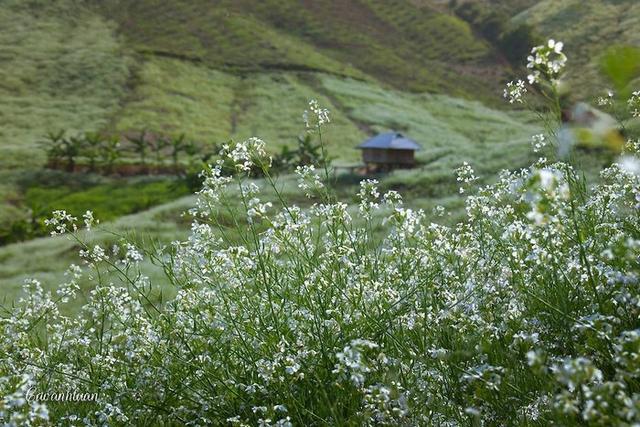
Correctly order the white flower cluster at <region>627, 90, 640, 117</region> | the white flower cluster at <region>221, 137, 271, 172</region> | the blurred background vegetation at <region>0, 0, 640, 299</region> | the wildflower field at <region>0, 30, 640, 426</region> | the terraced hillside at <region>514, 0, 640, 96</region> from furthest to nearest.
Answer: the terraced hillside at <region>514, 0, 640, 96</region> < the blurred background vegetation at <region>0, 0, 640, 299</region> < the white flower cluster at <region>627, 90, 640, 117</region> < the white flower cluster at <region>221, 137, 271, 172</region> < the wildflower field at <region>0, 30, 640, 426</region>

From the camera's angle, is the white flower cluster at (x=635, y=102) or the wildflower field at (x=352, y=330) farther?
the white flower cluster at (x=635, y=102)

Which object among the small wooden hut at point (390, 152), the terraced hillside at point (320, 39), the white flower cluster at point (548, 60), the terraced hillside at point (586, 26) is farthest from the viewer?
the terraced hillside at point (320, 39)

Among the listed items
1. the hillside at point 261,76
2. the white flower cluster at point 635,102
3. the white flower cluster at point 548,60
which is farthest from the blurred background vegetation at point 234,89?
the white flower cluster at point 548,60

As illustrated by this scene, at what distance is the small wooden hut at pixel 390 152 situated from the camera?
41531mm

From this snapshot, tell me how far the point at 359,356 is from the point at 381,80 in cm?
7744

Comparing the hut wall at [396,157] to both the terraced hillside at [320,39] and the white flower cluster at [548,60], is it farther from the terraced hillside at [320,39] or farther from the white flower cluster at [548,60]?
the white flower cluster at [548,60]

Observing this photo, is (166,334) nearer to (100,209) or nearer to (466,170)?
(466,170)

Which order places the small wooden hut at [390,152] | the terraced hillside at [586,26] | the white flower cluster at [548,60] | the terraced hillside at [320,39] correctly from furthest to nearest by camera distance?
the terraced hillside at [320,39], the terraced hillside at [586,26], the small wooden hut at [390,152], the white flower cluster at [548,60]

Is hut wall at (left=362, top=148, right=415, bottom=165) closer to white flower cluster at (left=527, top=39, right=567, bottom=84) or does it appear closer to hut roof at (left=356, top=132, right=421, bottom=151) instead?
hut roof at (left=356, top=132, right=421, bottom=151)

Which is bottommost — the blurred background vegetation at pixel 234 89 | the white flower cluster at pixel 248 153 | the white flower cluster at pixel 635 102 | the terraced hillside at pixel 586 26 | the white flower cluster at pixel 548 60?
the blurred background vegetation at pixel 234 89

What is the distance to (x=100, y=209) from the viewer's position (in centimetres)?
3650

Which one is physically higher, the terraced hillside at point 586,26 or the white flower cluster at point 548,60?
the white flower cluster at point 548,60

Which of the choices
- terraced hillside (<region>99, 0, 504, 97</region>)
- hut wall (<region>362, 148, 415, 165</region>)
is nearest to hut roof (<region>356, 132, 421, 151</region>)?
hut wall (<region>362, 148, 415, 165</region>)

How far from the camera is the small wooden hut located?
41.5 metres
